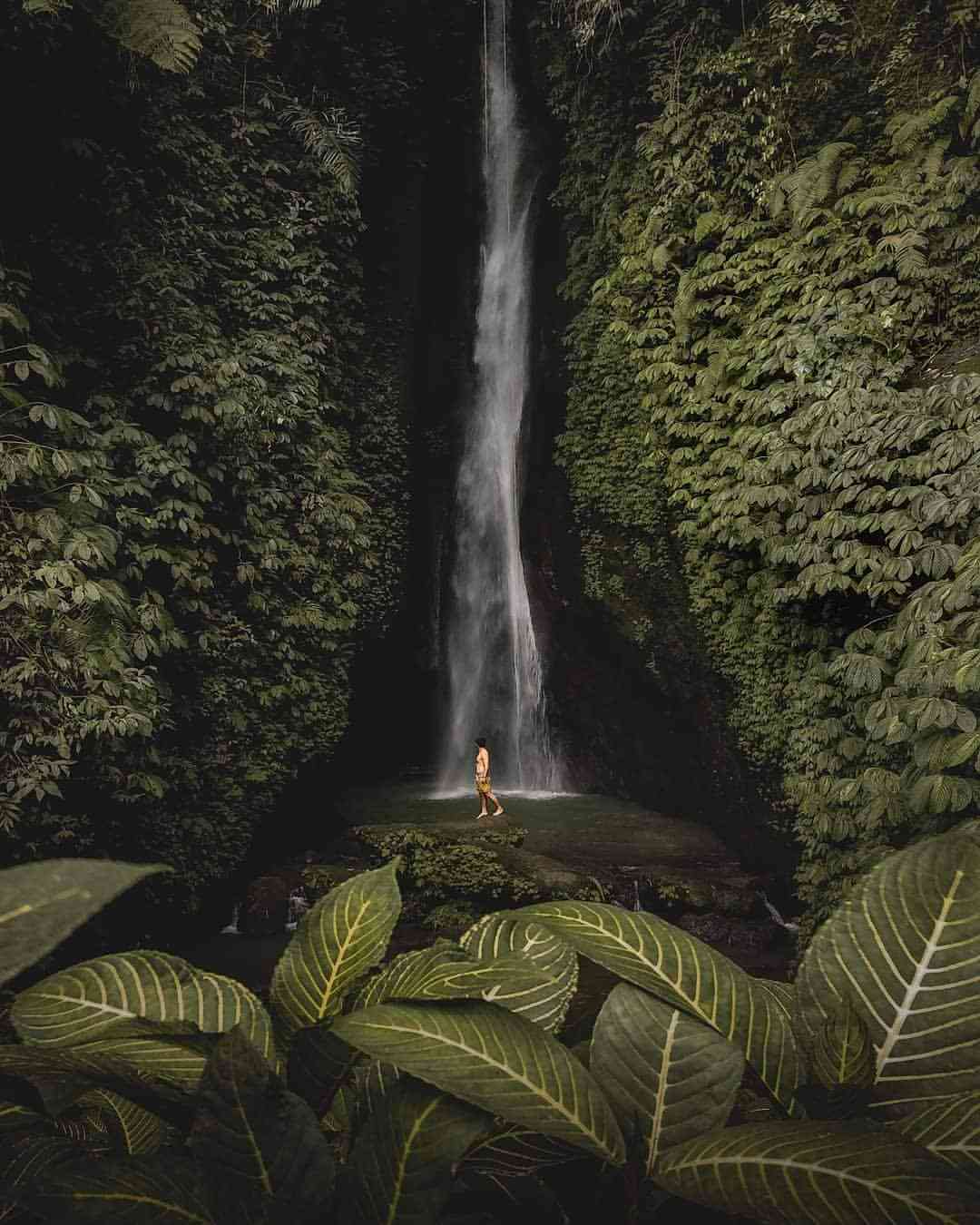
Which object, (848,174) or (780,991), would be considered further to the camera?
(848,174)

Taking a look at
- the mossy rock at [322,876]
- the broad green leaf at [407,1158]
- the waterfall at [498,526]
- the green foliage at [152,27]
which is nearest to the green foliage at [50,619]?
the green foliage at [152,27]

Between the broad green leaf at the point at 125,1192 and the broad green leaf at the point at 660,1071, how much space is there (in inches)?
10.3

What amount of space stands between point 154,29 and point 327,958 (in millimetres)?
5681

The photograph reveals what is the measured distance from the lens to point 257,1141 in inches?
16.4

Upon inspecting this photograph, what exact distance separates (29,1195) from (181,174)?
7.59 metres

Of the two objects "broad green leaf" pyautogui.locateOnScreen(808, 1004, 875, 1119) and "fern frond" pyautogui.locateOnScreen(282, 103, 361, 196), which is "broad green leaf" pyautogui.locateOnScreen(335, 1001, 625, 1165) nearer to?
"broad green leaf" pyautogui.locateOnScreen(808, 1004, 875, 1119)

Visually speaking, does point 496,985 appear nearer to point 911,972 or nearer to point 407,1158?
point 407,1158

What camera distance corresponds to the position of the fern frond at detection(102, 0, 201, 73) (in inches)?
173

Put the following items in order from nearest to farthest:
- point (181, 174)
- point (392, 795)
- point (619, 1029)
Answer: point (619, 1029) < point (181, 174) < point (392, 795)

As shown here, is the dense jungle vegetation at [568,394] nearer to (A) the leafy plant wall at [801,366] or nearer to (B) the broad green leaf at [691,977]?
(A) the leafy plant wall at [801,366]

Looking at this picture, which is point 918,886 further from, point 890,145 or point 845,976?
point 890,145

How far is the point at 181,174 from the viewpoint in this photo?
634cm

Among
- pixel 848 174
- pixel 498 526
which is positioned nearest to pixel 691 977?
pixel 848 174

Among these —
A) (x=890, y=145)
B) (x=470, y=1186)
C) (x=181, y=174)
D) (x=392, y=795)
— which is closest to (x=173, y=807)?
(x=392, y=795)
